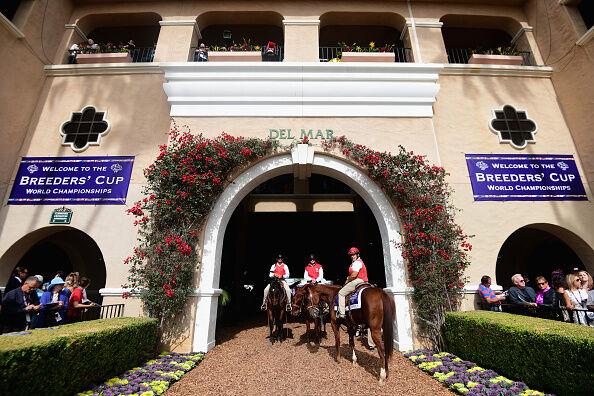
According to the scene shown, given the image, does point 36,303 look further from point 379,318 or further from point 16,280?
point 379,318

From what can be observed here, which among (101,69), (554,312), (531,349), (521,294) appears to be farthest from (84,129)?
(554,312)

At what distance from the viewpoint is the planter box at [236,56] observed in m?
8.73

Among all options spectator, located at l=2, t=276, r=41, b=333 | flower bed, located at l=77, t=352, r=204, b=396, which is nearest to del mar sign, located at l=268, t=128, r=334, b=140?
flower bed, located at l=77, t=352, r=204, b=396

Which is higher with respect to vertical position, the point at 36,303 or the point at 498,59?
the point at 498,59

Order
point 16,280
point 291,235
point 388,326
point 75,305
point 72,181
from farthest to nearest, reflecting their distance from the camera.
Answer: point 291,235 < point 72,181 < point 75,305 < point 16,280 < point 388,326

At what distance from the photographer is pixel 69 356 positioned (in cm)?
392

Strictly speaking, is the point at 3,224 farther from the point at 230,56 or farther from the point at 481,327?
the point at 481,327

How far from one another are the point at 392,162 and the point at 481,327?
4065 millimetres

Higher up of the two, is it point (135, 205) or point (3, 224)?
A: point (135, 205)

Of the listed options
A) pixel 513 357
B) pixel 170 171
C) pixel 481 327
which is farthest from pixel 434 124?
pixel 170 171

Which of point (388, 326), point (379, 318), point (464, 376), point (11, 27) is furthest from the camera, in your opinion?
point (11, 27)

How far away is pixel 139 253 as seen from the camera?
22.0 ft

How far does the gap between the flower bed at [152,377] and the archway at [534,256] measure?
10.4m

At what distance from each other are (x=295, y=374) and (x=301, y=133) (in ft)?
19.1
